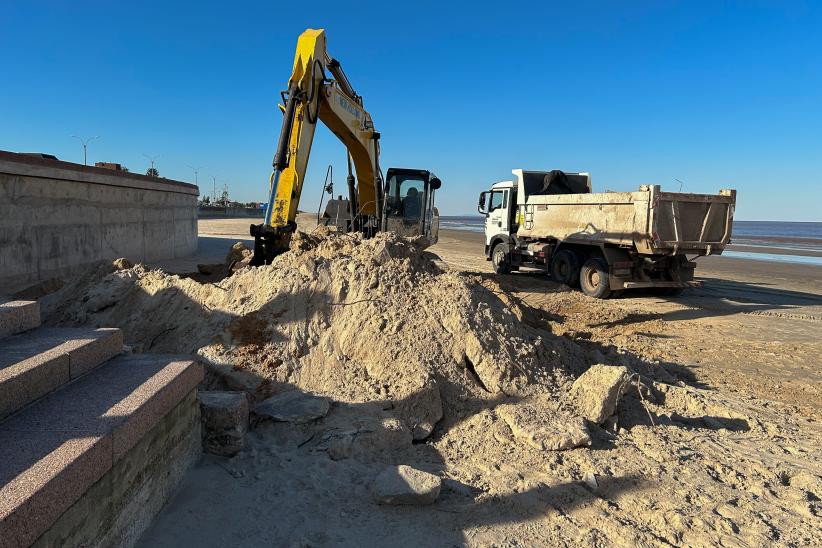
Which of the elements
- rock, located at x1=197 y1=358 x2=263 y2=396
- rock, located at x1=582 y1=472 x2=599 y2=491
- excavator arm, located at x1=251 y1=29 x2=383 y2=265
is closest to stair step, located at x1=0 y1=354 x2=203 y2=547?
rock, located at x1=197 y1=358 x2=263 y2=396

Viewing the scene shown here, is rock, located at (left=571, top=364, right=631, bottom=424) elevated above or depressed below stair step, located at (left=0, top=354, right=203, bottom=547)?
below

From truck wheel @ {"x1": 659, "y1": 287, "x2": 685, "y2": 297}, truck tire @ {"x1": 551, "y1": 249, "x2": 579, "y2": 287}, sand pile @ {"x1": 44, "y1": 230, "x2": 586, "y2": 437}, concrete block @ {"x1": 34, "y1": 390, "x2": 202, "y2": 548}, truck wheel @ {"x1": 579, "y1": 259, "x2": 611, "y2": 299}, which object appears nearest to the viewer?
concrete block @ {"x1": 34, "y1": 390, "x2": 202, "y2": 548}

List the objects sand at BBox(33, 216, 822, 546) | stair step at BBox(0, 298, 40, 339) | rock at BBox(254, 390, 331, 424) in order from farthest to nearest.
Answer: rock at BBox(254, 390, 331, 424)
stair step at BBox(0, 298, 40, 339)
sand at BBox(33, 216, 822, 546)

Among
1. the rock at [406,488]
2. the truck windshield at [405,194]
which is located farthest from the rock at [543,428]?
the truck windshield at [405,194]

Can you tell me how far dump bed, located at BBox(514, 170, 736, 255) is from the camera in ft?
36.2

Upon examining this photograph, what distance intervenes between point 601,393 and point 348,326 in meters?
2.57

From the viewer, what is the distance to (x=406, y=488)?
341 cm

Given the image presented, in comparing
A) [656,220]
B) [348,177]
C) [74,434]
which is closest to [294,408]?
[74,434]

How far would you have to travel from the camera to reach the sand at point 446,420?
3266mm

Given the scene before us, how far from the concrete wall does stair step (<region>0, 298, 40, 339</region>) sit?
666cm

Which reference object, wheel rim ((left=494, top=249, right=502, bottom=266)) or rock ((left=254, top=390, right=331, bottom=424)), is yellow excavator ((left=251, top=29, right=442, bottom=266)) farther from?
rock ((left=254, top=390, right=331, bottom=424))

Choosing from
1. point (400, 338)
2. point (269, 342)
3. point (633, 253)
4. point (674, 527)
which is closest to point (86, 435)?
point (269, 342)

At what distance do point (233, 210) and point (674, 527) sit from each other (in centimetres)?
6118

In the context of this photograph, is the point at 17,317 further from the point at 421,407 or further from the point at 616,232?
the point at 616,232
